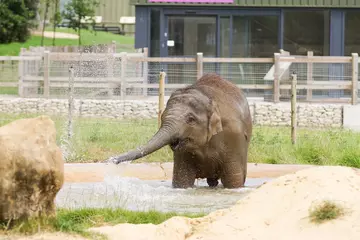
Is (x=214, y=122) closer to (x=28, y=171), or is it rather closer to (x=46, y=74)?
(x=28, y=171)

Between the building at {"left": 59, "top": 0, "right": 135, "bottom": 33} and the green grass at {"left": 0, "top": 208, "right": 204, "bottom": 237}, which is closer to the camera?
Answer: the green grass at {"left": 0, "top": 208, "right": 204, "bottom": 237}

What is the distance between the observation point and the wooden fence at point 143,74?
27453 millimetres

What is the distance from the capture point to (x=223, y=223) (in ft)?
33.0

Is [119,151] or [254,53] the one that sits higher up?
[254,53]

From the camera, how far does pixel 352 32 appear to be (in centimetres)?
3347

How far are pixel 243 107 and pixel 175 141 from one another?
1.37 metres

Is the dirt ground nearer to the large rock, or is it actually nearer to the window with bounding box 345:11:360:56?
the large rock

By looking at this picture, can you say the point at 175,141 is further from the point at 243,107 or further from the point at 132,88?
the point at 132,88

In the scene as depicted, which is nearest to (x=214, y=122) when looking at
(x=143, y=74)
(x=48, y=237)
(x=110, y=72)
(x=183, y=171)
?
(x=183, y=171)

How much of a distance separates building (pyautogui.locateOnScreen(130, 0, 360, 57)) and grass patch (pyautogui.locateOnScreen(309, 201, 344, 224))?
77.6ft

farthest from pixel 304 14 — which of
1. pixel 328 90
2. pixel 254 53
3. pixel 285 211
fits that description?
pixel 285 211

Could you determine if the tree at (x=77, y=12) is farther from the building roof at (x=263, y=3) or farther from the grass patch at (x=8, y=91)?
the building roof at (x=263, y=3)

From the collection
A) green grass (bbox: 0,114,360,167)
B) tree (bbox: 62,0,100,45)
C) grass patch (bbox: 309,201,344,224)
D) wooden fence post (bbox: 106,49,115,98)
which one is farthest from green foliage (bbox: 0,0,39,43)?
grass patch (bbox: 309,201,344,224)

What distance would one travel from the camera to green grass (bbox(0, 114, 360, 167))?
17.4m
